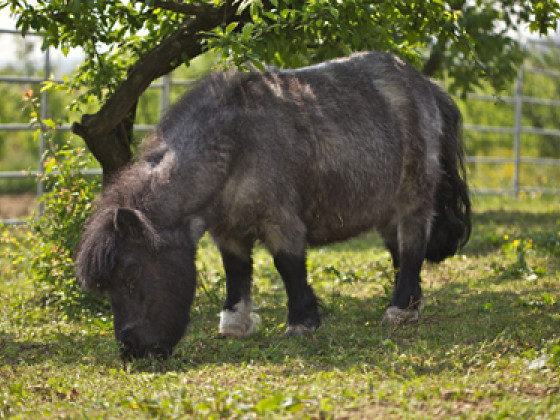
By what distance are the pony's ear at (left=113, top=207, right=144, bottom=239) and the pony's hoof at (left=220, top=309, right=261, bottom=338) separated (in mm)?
1170

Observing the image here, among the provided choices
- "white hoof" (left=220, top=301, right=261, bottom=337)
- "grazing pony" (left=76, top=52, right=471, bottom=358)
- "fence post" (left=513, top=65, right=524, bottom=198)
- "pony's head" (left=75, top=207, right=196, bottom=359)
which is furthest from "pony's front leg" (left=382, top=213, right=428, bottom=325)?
→ "fence post" (left=513, top=65, right=524, bottom=198)

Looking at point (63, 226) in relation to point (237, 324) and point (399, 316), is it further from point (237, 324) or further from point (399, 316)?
point (399, 316)

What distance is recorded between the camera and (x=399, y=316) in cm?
570

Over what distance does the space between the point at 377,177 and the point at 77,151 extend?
270cm

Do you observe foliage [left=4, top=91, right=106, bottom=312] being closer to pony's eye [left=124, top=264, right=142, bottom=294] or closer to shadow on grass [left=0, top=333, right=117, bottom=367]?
shadow on grass [left=0, top=333, right=117, bottom=367]

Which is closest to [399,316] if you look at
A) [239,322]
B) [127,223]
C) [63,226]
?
[239,322]

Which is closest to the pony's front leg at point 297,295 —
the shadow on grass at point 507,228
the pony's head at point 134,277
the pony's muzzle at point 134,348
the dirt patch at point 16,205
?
the pony's head at point 134,277

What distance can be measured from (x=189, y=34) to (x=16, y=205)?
7848 millimetres

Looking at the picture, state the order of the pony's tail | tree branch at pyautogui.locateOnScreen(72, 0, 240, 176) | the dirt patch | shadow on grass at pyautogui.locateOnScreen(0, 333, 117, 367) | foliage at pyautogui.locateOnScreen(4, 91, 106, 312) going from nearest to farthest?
shadow on grass at pyautogui.locateOnScreen(0, 333, 117, 367)
tree branch at pyautogui.locateOnScreen(72, 0, 240, 176)
the pony's tail
foliage at pyautogui.locateOnScreen(4, 91, 106, 312)
the dirt patch

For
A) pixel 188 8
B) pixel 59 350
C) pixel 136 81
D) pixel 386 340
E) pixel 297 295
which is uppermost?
pixel 188 8

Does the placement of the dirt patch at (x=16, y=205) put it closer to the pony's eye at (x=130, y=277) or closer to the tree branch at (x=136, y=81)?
the tree branch at (x=136, y=81)

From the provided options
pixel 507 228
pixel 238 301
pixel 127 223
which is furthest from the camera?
pixel 507 228

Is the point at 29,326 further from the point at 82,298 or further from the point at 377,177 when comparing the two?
the point at 377,177

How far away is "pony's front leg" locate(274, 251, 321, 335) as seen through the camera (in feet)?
17.5
